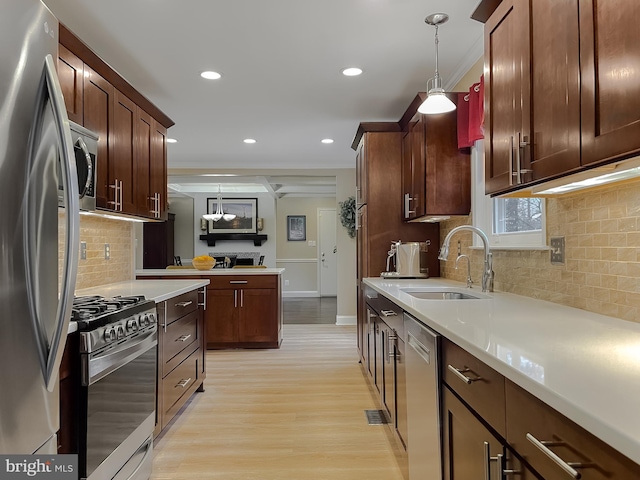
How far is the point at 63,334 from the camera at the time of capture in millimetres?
1146

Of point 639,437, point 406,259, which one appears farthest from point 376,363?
point 639,437

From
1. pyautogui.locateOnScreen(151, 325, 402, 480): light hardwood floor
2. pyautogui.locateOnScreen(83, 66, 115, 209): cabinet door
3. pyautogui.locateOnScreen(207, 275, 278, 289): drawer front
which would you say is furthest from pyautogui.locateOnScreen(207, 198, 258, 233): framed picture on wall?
pyautogui.locateOnScreen(83, 66, 115, 209): cabinet door

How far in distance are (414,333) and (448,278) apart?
1.77 meters

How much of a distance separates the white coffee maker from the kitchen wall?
7029 mm

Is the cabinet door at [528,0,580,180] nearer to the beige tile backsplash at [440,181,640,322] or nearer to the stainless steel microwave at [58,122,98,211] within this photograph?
the beige tile backsplash at [440,181,640,322]

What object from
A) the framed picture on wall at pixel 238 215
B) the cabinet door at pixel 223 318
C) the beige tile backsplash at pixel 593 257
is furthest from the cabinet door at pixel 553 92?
the framed picture on wall at pixel 238 215

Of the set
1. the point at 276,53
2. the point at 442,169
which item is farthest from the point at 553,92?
the point at 276,53

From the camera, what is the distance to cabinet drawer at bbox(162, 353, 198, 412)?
259 cm

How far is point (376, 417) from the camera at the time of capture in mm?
2930

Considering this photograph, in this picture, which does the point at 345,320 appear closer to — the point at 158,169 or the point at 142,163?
the point at 158,169

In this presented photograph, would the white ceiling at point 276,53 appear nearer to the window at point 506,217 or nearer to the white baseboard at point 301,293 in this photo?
the window at point 506,217

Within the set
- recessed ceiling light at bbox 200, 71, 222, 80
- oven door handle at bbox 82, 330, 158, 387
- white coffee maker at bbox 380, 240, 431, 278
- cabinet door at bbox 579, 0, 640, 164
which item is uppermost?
recessed ceiling light at bbox 200, 71, 222, 80

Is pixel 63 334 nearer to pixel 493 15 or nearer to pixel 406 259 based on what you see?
pixel 493 15

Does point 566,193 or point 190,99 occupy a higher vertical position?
point 190,99
